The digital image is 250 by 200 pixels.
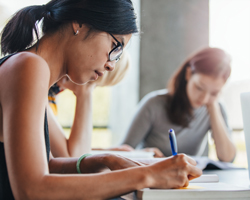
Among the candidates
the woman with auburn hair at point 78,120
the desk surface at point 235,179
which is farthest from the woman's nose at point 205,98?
the woman with auburn hair at point 78,120

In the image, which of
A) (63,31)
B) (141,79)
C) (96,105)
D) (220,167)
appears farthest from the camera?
(96,105)

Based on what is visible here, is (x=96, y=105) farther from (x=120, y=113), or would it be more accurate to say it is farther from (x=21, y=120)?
(x=21, y=120)

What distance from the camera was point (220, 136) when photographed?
218 cm

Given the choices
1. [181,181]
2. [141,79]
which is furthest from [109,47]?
[141,79]

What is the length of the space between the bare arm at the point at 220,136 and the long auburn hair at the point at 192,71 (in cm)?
17

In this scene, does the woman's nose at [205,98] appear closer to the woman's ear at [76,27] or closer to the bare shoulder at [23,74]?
the woman's ear at [76,27]

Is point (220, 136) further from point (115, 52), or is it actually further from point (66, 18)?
point (66, 18)

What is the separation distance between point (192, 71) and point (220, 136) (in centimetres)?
53

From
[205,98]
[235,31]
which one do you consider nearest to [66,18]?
[205,98]

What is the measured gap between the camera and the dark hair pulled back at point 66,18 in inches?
34.7

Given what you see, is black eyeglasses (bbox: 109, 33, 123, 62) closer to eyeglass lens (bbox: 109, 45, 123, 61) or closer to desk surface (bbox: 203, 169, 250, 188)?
eyeglass lens (bbox: 109, 45, 123, 61)

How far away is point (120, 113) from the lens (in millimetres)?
3514

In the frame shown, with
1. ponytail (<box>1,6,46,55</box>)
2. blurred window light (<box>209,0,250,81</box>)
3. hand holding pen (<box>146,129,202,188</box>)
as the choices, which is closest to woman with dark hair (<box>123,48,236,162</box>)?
blurred window light (<box>209,0,250,81</box>)

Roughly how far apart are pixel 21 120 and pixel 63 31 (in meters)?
0.40
